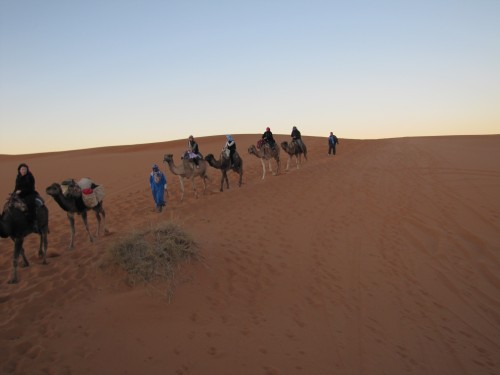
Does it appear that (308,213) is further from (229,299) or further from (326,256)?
(229,299)

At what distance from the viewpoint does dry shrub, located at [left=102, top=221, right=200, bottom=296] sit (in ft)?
23.4

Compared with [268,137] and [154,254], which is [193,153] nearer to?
[268,137]

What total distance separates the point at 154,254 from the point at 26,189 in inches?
134

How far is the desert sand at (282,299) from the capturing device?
18.6ft

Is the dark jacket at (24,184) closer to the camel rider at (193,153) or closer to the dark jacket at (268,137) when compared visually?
the camel rider at (193,153)

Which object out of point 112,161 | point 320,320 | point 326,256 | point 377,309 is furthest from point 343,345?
point 112,161

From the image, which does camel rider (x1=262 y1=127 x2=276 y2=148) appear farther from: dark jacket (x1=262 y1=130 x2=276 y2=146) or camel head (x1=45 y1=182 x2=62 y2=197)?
camel head (x1=45 y1=182 x2=62 y2=197)

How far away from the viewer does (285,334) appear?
6.34 m

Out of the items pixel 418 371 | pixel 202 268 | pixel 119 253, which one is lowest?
pixel 418 371

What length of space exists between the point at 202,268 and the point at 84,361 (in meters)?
2.97

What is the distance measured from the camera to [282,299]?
292 inches

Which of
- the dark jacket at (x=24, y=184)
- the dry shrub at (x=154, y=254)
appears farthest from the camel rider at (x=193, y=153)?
the dry shrub at (x=154, y=254)

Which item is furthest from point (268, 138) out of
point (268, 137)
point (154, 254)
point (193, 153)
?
point (154, 254)

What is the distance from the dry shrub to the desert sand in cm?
23
